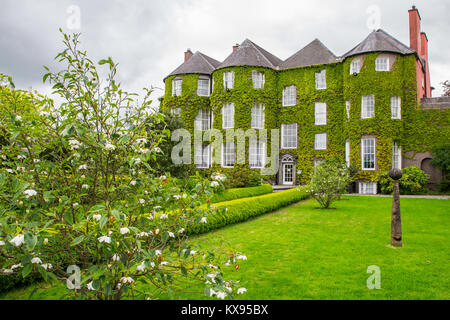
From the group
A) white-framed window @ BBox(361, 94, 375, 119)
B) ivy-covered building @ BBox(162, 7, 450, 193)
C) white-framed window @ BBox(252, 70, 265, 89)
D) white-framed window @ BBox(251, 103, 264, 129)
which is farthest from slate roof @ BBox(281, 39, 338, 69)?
white-framed window @ BBox(361, 94, 375, 119)

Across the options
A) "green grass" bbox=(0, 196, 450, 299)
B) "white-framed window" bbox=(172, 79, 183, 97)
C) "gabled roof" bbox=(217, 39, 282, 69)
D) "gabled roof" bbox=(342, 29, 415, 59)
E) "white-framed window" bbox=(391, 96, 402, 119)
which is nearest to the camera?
"green grass" bbox=(0, 196, 450, 299)

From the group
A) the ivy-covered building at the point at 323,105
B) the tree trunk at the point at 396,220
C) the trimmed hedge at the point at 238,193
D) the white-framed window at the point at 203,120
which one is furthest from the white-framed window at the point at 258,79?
the tree trunk at the point at 396,220

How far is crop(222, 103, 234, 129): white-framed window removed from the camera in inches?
1000

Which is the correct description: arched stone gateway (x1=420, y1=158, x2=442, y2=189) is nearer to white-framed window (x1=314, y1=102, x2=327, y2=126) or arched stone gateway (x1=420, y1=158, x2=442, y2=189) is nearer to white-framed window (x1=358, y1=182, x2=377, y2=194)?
white-framed window (x1=358, y1=182, x2=377, y2=194)

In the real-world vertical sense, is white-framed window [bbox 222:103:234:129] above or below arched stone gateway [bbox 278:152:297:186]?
above

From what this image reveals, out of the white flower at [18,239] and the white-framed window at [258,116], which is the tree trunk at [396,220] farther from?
the white-framed window at [258,116]

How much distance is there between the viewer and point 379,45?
21.9 m

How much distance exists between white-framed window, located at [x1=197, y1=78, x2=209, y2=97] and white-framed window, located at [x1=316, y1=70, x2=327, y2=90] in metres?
9.45

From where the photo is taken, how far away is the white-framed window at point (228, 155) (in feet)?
82.1

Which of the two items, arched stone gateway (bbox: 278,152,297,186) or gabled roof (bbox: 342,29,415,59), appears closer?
gabled roof (bbox: 342,29,415,59)

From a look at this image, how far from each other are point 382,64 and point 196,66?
1505cm

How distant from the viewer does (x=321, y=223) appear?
10531mm

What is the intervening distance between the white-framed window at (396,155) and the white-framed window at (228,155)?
11.6 metres

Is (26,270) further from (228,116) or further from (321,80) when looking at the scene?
(321,80)
